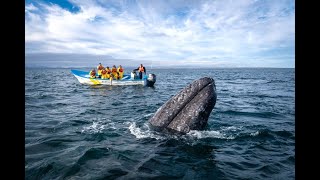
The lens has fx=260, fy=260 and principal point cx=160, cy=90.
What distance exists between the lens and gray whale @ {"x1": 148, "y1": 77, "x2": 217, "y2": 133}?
24.1 feet

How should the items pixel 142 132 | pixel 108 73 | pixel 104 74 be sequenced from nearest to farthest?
pixel 142 132 < pixel 104 74 < pixel 108 73

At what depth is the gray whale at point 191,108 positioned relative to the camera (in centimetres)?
736

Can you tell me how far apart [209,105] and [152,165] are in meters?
2.56

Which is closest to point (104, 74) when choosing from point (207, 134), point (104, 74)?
point (104, 74)

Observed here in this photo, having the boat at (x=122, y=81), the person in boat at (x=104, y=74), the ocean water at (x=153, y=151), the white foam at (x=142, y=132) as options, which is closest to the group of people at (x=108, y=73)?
the person in boat at (x=104, y=74)

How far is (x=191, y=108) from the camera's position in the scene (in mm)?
7453

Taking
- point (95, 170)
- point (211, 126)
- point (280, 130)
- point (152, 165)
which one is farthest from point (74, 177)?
point (280, 130)

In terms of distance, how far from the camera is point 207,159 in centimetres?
610

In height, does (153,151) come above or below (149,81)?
below

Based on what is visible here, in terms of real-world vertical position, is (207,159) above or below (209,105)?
below

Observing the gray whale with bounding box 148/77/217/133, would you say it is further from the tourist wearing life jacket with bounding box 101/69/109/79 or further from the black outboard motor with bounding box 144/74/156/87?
the tourist wearing life jacket with bounding box 101/69/109/79

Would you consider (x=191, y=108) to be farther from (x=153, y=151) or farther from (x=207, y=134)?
(x=153, y=151)

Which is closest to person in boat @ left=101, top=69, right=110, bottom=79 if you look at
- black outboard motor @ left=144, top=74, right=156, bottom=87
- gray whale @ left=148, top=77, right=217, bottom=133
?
black outboard motor @ left=144, top=74, right=156, bottom=87
